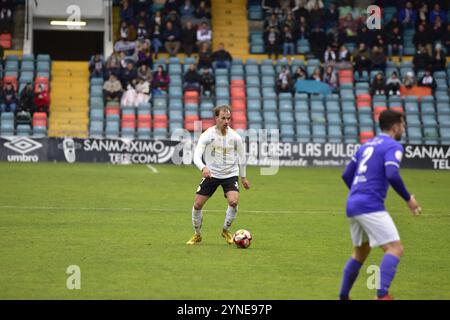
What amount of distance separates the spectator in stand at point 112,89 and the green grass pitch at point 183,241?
867 cm

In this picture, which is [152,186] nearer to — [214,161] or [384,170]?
[214,161]

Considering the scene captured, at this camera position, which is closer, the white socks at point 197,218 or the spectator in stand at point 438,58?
the white socks at point 197,218

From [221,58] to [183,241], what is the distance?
2325 centimetres

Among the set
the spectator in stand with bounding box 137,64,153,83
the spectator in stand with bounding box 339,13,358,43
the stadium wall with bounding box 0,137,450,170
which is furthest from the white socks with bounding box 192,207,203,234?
the spectator in stand with bounding box 339,13,358,43

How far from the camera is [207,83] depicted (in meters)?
36.4

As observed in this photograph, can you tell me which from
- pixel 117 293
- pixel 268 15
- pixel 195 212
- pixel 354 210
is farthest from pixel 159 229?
pixel 268 15

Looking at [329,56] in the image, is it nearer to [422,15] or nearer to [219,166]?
[422,15]

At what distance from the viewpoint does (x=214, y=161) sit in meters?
14.7

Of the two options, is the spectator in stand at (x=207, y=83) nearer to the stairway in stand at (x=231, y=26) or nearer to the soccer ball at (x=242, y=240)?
the stairway in stand at (x=231, y=26)

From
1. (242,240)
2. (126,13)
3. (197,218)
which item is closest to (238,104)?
(126,13)

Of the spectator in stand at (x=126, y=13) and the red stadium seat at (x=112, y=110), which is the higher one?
the spectator in stand at (x=126, y=13)

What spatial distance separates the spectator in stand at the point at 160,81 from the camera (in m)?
36.2

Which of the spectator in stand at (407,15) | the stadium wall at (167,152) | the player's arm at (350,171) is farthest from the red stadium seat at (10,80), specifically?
the player's arm at (350,171)

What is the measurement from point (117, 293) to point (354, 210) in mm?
2772
